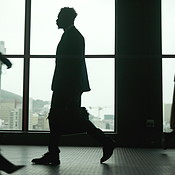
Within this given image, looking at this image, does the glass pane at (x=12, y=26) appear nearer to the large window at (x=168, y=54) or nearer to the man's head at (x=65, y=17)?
the large window at (x=168, y=54)

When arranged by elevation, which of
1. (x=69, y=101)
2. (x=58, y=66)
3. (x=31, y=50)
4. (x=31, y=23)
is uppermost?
(x=31, y=23)

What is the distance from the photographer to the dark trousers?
3150mm

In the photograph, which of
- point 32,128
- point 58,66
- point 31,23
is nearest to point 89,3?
point 31,23

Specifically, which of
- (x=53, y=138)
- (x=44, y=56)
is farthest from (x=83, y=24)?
(x=53, y=138)

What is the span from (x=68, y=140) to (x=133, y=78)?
1.35 m

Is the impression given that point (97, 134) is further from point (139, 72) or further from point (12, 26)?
point (12, 26)

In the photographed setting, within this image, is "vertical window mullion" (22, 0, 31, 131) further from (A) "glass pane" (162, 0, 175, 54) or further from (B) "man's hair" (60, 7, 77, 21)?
(B) "man's hair" (60, 7, 77, 21)

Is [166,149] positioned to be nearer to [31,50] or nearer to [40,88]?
[40,88]

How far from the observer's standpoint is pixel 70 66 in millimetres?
3197

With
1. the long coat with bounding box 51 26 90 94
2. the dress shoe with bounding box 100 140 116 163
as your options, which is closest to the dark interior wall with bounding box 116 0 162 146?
the dress shoe with bounding box 100 140 116 163

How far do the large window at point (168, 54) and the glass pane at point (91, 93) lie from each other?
81 cm

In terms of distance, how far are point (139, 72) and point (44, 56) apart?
1534 mm

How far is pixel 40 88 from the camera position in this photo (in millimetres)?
6160

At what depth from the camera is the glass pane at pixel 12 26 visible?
6223 mm
